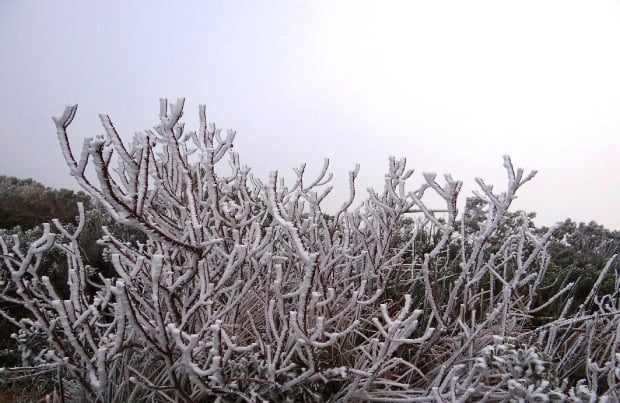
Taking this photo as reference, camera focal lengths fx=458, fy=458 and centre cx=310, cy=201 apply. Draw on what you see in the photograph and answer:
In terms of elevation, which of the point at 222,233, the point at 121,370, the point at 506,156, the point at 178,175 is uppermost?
the point at 178,175

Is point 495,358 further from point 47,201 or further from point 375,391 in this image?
point 47,201

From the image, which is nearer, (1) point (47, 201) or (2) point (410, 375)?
(2) point (410, 375)


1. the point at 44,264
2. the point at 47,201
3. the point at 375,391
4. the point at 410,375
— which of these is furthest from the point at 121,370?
the point at 47,201

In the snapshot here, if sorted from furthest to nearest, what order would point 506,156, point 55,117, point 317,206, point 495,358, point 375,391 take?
point 317,206 → point 375,391 → point 506,156 → point 495,358 → point 55,117

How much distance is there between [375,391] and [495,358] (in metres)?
0.58

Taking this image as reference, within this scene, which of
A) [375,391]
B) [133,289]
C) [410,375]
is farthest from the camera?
[410,375]

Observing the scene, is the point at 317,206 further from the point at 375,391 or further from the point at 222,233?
the point at 375,391

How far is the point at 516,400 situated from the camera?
4.82ft

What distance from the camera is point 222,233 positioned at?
1883 mm

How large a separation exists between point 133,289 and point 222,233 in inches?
18.0

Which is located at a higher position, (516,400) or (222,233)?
(222,233)

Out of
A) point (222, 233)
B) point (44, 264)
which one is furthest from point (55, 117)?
point (44, 264)

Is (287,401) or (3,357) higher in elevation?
(3,357)

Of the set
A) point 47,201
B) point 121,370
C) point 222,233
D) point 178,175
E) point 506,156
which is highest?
point 47,201
